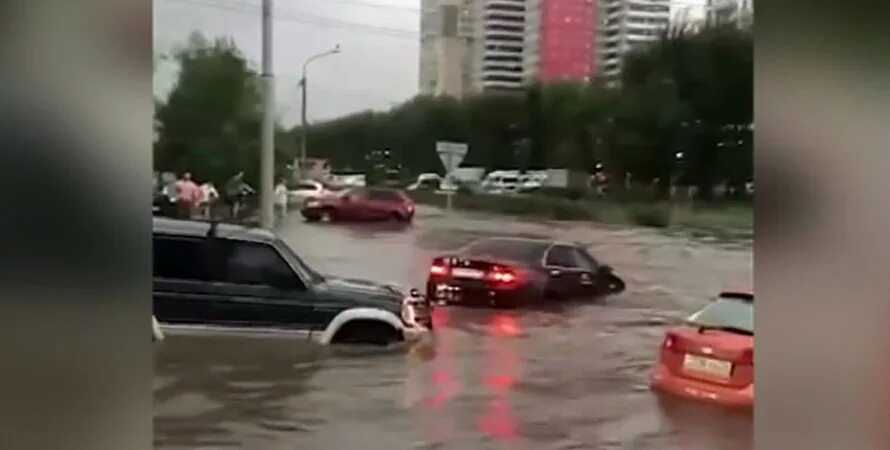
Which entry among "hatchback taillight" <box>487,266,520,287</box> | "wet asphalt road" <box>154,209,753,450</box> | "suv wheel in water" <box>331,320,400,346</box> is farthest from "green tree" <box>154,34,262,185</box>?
"hatchback taillight" <box>487,266,520,287</box>

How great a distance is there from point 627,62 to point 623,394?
1.43ft

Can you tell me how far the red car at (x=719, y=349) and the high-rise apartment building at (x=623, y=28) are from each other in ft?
1.11

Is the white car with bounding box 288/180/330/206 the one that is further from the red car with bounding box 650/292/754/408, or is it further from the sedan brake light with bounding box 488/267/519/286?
the red car with bounding box 650/292/754/408

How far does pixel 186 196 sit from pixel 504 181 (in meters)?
0.41

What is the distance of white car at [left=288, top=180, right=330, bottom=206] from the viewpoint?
1.35 m

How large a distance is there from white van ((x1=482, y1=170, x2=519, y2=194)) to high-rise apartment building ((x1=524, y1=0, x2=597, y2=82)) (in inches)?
5.1

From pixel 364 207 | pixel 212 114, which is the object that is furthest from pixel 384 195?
pixel 212 114

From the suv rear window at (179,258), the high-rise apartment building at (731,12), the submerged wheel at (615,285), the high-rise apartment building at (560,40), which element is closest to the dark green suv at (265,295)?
the suv rear window at (179,258)

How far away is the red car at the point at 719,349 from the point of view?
1.41 m
